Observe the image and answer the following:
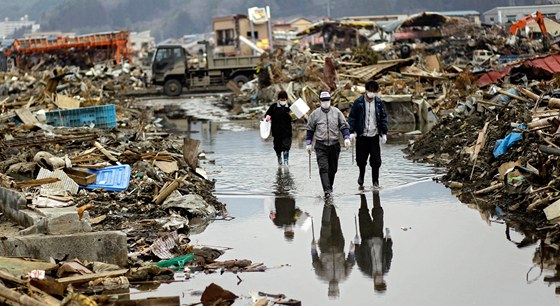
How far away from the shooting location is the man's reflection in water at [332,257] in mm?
9147

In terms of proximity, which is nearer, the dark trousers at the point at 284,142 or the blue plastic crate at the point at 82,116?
the dark trousers at the point at 284,142

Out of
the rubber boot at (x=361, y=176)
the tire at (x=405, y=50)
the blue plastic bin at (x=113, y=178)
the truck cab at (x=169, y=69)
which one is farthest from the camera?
the tire at (x=405, y=50)

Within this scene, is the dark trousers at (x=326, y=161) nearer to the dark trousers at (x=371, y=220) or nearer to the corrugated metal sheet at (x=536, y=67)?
the dark trousers at (x=371, y=220)

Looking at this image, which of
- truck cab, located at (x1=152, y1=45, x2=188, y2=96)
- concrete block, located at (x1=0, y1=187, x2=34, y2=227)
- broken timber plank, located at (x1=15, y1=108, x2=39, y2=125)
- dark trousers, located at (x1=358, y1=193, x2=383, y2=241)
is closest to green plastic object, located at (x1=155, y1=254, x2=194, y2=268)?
concrete block, located at (x1=0, y1=187, x2=34, y2=227)

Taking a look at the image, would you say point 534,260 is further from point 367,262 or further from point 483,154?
point 483,154

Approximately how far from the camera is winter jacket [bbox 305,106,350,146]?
13883 millimetres

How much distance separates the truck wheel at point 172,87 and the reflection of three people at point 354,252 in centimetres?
3520

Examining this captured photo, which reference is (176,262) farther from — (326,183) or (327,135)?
(327,135)

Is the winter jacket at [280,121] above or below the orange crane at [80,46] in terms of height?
above

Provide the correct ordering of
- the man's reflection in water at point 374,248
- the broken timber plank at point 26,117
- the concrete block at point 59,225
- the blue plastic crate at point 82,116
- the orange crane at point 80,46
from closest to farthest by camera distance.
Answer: the man's reflection in water at point 374,248 < the concrete block at point 59,225 < the broken timber plank at point 26,117 < the blue plastic crate at point 82,116 < the orange crane at point 80,46

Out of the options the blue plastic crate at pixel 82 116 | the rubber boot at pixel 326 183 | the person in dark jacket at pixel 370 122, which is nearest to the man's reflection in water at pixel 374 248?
the rubber boot at pixel 326 183

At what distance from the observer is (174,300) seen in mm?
8016

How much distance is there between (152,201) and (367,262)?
4136 millimetres

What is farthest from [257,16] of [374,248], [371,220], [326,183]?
[374,248]
